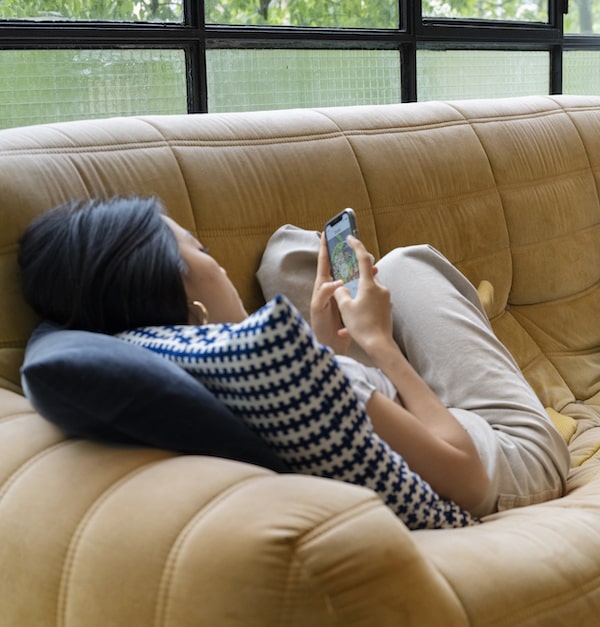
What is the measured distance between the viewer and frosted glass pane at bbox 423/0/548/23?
2.91m

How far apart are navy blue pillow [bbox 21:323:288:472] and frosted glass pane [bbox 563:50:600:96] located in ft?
8.69

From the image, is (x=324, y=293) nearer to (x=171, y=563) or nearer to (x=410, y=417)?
(x=410, y=417)

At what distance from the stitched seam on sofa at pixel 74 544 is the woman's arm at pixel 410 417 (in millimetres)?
336

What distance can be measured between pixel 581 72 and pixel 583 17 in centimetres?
20

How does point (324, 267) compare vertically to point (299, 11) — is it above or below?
below

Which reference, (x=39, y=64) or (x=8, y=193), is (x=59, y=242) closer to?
(x=8, y=193)

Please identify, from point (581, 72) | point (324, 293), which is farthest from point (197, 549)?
point (581, 72)

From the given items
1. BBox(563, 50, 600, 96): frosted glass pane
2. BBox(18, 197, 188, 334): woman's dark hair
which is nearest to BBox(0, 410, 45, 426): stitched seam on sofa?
BBox(18, 197, 188, 334): woman's dark hair

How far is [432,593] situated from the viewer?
3.13ft

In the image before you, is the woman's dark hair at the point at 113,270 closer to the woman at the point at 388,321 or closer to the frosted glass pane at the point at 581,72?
the woman at the point at 388,321

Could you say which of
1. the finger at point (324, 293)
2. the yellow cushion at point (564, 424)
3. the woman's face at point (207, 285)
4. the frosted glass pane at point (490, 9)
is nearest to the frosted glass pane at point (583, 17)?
the frosted glass pane at point (490, 9)

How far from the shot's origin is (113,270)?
1249mm

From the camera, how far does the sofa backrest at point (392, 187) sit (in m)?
1.63

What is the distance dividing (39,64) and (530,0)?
175 cm
